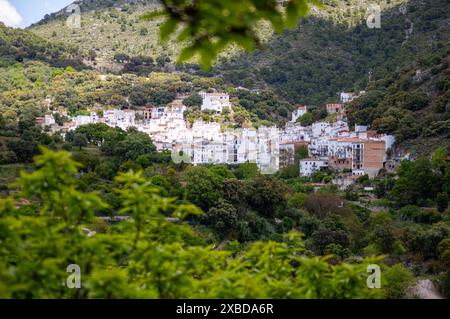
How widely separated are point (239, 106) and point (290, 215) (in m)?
22.7

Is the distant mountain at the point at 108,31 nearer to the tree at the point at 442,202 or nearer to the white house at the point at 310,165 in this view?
the white house at the point at 310,165

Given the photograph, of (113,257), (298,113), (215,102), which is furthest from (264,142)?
(113,257)

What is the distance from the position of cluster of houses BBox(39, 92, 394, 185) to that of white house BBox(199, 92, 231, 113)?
1.03ft

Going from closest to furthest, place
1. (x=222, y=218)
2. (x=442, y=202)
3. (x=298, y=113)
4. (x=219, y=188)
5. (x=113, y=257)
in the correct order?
1. (x=113, y=257)
2. (x=222, y=218)
3. (x=219, y=188)
4. (x=442, y=202)
5. (x=298, y=113)

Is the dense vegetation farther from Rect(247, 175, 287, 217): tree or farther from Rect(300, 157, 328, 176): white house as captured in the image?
Rect(300, 157, 328, 176): white house

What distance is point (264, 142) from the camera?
113 feet

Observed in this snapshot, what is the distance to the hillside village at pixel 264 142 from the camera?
104 feet

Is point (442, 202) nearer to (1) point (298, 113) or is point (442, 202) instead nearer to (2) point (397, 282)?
(2) point (397, 282)

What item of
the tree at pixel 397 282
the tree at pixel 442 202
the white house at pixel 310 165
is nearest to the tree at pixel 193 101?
the white house at pixel 310 165

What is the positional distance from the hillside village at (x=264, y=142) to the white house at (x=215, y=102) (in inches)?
8.5

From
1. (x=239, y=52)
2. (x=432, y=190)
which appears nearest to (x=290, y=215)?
(x=432, y=190)

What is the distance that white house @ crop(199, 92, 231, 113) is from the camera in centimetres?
4288

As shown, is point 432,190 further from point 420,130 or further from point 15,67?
point 15,67

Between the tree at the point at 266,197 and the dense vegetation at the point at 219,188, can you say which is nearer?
the dense vegetation at the point at 219,188
